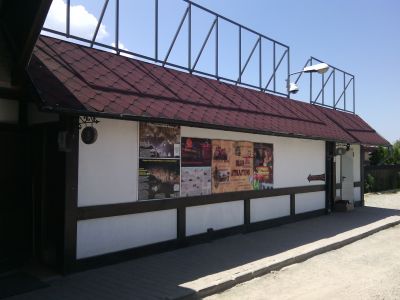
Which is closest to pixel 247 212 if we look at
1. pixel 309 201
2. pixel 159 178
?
pixel 159 178

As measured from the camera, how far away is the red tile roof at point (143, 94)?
20.9 ft

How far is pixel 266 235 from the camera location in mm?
9969

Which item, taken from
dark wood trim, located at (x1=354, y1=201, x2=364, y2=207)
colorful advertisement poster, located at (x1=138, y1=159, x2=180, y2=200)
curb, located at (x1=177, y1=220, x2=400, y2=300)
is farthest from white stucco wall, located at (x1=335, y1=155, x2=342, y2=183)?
colorful advertisement poster, located at (x1=138, y1=159, x2=180, y2=200)

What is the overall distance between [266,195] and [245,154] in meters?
1.43

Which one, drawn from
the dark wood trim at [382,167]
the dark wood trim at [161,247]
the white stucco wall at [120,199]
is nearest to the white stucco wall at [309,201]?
the dark wood trim at [161,247]

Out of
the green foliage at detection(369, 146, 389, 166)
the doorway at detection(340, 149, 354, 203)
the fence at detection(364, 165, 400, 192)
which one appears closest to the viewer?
the doorway at detection(340, 149, 354, 203)

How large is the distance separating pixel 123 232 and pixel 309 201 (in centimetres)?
743

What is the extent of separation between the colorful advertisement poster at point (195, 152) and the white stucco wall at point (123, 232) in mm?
1098

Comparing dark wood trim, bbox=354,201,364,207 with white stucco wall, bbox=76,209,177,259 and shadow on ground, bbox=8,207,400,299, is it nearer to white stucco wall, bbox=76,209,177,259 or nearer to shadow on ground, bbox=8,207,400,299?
shadow on ground, bbox=8,207,400,299

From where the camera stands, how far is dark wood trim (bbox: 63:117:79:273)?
635 centimetres

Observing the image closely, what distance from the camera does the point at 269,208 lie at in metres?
11.1

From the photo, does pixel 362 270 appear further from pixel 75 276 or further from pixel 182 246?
pixel 75 276

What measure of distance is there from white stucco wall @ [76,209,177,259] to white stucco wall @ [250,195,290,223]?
113 inches

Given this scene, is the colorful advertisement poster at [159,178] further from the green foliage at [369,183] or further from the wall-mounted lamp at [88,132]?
the green foliage at [369,183]
